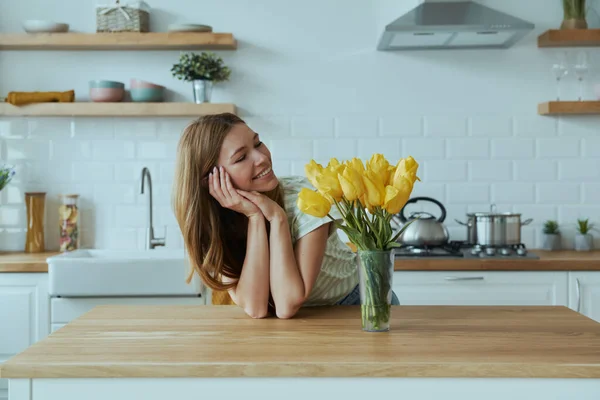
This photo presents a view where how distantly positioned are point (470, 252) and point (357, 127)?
91 centimetres

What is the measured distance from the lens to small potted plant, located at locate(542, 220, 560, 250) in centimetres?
382

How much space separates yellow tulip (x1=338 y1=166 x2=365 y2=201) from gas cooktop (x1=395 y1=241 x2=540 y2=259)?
187 centimetres

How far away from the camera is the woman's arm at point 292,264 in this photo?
5.99ft

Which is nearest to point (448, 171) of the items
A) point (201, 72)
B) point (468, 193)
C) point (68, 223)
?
point (468, 193)

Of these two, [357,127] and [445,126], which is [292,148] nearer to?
[357,127]

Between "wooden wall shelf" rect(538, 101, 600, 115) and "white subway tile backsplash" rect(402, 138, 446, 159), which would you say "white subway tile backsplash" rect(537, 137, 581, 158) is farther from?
"white subway tile backsplash" rect(402, 138, 446, 159)

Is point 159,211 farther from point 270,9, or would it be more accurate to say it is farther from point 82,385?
point 82,385

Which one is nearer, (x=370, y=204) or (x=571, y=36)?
(x=370, y=204)

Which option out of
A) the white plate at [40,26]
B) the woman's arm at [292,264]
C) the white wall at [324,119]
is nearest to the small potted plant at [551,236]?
the white wall at [324,119]

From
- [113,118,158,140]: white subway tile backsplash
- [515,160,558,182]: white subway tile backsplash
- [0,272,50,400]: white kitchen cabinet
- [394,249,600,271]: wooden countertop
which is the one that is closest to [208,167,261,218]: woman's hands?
[394,249,600,271]: wooden countertop

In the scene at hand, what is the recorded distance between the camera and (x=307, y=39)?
13.0 feet

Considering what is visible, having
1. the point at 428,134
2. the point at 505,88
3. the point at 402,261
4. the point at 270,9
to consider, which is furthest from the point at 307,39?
the point at 402,261

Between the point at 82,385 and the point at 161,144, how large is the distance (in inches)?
107

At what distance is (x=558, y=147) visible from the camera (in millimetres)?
3918
